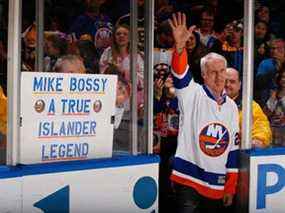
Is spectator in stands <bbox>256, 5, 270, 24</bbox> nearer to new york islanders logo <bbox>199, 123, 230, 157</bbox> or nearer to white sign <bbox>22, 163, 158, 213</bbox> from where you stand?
new york islanders logo <bbox>199, 123, 230, 157</bbox>

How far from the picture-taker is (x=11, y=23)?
4871mm

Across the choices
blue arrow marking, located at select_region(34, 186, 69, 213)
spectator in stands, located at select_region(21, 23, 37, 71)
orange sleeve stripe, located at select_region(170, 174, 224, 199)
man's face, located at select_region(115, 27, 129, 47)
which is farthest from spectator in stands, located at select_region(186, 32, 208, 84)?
blue arrow marking, located at select_region(34, 186, 69, 213)

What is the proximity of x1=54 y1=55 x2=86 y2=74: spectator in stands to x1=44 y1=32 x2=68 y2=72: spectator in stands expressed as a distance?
3cm

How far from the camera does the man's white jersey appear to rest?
584 centimetres

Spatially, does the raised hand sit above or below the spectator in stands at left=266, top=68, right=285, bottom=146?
above

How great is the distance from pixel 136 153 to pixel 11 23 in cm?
151

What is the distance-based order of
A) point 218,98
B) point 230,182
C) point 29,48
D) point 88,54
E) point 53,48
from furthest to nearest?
1. point 230,182
2. point 218,98
3. point 88,54
4. point 53,48
5. point 29,48

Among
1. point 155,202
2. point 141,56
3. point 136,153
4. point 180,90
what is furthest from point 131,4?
point 155,202

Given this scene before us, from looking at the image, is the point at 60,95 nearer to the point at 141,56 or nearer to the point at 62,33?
the point at 62,33

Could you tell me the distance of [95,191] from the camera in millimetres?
5270

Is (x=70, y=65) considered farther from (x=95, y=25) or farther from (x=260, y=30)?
(x=260, y=30)

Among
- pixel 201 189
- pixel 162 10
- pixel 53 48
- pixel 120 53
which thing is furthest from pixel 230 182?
pixel 53 48

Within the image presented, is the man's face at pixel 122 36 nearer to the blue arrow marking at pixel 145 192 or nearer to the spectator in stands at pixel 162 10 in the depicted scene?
the spectator in stands at pixel 162 10

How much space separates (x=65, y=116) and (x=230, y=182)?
1712 millimetres
